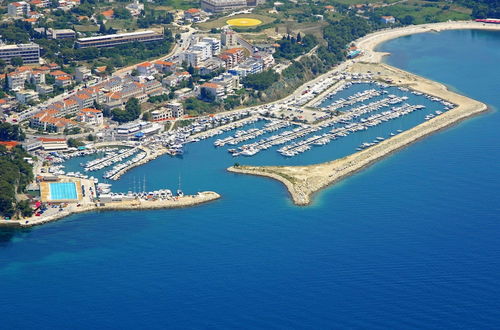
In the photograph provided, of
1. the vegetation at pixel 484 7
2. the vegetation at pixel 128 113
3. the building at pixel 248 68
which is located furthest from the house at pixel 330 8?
the vegetation at pixel 128 113

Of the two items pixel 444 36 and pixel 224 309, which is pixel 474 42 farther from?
pixel 224 309

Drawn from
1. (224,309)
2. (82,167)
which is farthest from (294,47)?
(224,309)

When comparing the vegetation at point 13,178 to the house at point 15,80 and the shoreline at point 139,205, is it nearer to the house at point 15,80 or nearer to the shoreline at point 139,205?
the shoreline at point 139,205

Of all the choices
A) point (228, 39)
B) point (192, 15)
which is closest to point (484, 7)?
point (192, 15)

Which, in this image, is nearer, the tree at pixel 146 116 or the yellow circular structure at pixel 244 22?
the tree at pixel 146 116

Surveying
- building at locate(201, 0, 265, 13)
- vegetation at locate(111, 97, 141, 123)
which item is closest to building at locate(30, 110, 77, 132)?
vegetation at locate(111, 97, 141, 123)

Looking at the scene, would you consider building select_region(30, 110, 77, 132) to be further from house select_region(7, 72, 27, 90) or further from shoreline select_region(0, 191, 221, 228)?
shoreline select_region(0, 191, 221, 228)

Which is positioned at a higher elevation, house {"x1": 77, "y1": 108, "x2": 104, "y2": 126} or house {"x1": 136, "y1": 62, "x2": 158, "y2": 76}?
house {"x1": 136, "y1": 62, "x2": 158, "y2": 76}
